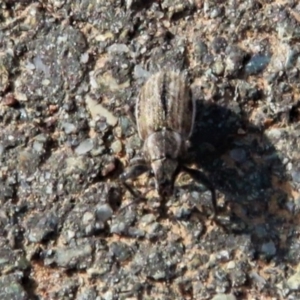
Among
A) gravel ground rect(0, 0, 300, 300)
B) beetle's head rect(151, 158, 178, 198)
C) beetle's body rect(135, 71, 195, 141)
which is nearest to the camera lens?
gravel ground rect(0, 0, 300, 300)

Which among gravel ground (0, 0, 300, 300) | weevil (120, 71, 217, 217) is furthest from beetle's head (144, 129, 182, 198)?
gravel ground (0, 0, 300, 300)

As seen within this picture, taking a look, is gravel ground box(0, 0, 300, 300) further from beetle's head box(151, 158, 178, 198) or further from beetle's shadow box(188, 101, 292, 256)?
beetle's head box(151, 158, 178, 198)

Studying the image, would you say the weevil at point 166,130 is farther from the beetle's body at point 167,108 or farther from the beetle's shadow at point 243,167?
the beetle's shadow at point 243,167

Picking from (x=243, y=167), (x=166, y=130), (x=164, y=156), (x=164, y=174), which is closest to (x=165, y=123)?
(x=166, y=130)

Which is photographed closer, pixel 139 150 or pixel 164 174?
pixel 164 174

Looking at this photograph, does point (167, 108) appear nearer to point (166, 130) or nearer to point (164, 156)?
point (166, 130)

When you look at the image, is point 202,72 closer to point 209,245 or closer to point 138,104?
point 138,104

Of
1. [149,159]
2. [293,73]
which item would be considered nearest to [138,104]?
[149,159]

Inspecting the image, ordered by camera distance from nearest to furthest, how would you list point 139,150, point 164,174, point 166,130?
point 164,174 → point 166,130 → point 139,150
